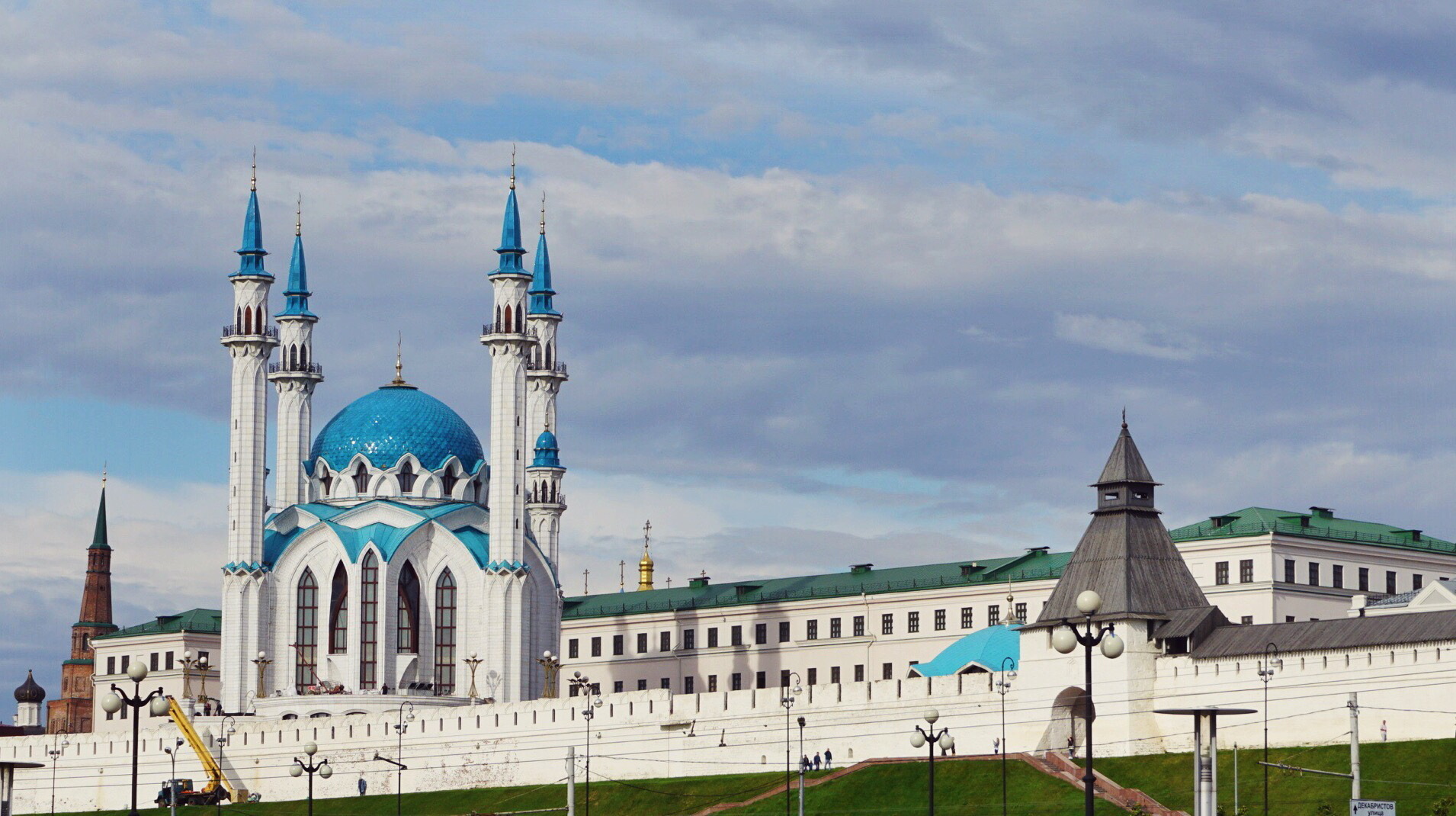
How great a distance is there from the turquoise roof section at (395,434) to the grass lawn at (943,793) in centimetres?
4509

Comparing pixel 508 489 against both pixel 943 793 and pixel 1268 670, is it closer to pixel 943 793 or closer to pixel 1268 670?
pixel 943 793

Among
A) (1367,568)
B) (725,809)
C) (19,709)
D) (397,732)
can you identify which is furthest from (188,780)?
(1367,568)

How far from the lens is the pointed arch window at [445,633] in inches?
5113

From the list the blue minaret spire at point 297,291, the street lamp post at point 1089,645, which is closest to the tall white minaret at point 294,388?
the blue minaret spire at point 297,291

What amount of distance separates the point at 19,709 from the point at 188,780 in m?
43.9

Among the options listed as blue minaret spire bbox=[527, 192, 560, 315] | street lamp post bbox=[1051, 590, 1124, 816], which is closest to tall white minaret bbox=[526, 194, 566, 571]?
blue minaret spire bbox=[527, 192, 560, 315]

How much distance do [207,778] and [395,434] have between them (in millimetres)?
22254

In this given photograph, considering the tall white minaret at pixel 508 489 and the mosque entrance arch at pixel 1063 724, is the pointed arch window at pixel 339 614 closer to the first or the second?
the tall white minaret at pixel 508 489

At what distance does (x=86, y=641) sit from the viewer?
171 metres

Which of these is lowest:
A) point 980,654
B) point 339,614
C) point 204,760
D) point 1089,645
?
point 204,760

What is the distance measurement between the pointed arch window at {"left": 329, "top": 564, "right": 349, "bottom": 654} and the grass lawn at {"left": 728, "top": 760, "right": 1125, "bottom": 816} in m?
38.5

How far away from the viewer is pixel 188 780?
4697 inches

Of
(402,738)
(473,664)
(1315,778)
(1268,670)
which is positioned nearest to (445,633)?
(473,664)

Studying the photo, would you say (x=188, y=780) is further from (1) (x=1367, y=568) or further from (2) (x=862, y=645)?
(1) (x=1367, y=568)
